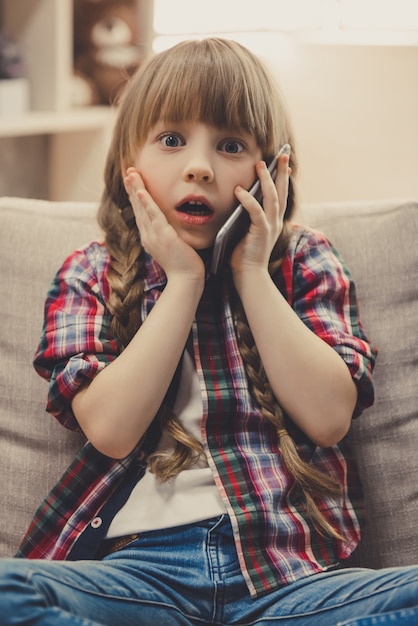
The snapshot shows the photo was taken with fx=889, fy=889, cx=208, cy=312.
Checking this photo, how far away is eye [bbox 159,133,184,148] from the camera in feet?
3.49

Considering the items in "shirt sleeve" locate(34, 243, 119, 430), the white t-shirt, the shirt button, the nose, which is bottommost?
the shirt button

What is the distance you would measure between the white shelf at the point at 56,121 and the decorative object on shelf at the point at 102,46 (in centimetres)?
5

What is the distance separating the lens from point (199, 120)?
3.42ft

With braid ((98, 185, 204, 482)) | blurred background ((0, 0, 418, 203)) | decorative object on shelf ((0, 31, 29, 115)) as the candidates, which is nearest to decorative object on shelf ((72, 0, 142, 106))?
blurred background ((0, 0, 418, 203))

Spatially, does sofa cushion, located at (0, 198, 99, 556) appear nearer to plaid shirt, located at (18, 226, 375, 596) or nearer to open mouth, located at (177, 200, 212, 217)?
plaid shirt, located at (18, 226, 375, 596)

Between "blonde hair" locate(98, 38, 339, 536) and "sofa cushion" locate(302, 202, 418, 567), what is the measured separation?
0.42 ft

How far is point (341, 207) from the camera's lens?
1.32 meters

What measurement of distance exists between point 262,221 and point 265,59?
1.26 metres

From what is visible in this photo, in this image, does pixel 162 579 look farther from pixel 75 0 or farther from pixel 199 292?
pixel 75 0

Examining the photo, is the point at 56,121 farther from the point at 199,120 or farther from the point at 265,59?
the point at 199,120

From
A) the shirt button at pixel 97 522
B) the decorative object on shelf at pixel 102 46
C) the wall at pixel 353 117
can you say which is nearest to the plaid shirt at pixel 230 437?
the shirt button at pixel 97 522

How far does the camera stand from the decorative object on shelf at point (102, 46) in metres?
2.31

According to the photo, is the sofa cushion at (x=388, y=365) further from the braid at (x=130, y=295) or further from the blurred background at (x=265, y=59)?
the blurred background at (x=265, y=59)

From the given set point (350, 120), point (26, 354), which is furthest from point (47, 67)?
point (26, 354)
